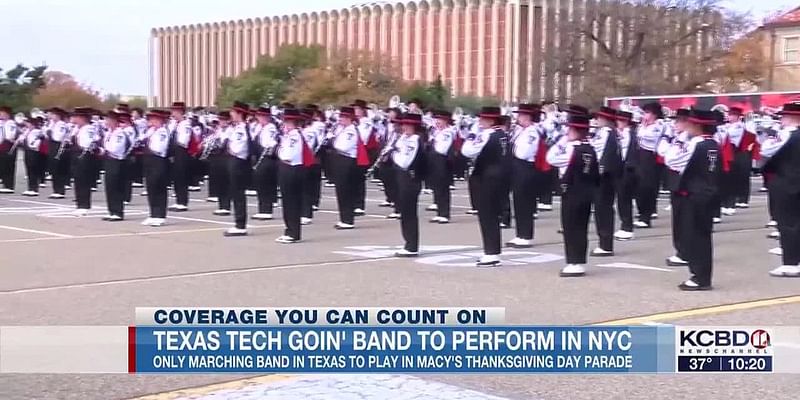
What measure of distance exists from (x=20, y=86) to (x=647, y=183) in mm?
38343

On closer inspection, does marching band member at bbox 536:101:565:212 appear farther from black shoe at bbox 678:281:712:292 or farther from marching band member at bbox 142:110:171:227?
black shoe at bbox 678:281:712:292

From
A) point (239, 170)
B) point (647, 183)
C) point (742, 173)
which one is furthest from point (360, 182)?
point (742, 173)

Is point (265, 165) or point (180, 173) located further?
point (180, 173)

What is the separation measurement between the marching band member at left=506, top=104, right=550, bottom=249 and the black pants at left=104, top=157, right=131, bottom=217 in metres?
6.33

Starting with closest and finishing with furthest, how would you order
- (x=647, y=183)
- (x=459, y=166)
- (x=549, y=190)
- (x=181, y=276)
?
(x=181, y=276)
(x=647, y=183)
(x=549, y=190)
(x=459, y=166)

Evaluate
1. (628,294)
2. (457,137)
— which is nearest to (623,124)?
(457,137)

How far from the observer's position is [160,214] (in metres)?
17.3

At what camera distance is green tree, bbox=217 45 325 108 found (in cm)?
6831

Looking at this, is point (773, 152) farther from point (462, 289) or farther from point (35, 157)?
point (35, 157)

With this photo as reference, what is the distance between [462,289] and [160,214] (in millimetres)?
7802

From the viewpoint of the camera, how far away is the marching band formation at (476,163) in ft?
38.5

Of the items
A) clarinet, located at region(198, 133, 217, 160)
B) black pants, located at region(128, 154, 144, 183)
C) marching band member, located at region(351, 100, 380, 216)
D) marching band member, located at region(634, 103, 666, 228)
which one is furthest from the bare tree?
marching band member, located at region(634, 103, 666, 228)

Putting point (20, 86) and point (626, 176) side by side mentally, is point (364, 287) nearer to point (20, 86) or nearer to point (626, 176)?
point (626, 176)

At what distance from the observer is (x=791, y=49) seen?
205ft
